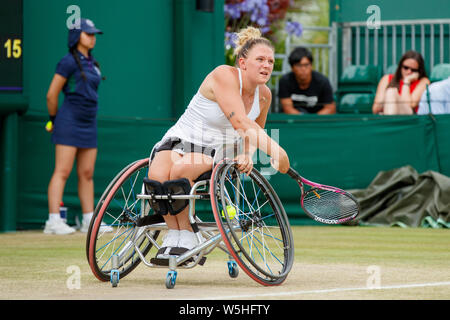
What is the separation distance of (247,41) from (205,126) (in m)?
0.58

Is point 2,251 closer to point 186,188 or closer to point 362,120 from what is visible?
point 186,188

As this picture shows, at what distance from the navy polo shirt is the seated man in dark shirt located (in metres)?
3.35

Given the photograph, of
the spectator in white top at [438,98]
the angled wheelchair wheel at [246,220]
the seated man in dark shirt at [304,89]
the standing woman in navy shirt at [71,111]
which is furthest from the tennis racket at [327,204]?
the seated man in dark shirt at [304,89]

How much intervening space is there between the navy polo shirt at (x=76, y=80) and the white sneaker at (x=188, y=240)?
169 inches

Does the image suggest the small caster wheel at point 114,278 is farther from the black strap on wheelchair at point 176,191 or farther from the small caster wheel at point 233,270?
the small caster wheel at point 233,270

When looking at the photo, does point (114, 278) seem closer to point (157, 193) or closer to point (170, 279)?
point (170, 279)

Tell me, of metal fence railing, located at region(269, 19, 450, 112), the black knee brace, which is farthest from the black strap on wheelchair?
metal fence railing, located at region(269, 19, 450, 112)

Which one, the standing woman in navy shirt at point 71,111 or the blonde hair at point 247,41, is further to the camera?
the standing woman in navy shirt at point 71,111

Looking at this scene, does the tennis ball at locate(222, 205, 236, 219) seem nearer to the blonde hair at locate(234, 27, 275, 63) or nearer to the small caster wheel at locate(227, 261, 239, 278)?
the small caster wheel at locate(227, 261, 239, 278)

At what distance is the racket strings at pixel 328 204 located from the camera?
5.90 meters

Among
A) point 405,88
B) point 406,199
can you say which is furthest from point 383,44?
point 406,199

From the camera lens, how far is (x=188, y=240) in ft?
18.5

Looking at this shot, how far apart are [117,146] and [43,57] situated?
1.25m

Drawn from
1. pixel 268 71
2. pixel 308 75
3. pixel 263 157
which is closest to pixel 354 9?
pixel 308 75
